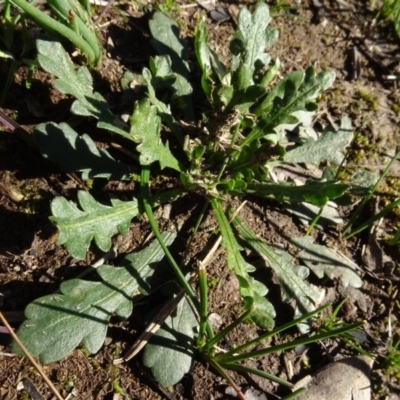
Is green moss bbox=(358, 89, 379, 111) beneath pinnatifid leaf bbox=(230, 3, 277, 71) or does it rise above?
beneath

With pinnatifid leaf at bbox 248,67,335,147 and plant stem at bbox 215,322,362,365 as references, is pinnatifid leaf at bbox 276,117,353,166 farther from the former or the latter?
plant stem at bbox 215,322,362,365

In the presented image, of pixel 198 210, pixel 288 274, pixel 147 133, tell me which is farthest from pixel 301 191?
pixel 147 133

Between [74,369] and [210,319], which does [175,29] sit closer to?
[210,319]

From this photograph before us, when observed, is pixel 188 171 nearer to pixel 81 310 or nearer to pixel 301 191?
pixel 301 191

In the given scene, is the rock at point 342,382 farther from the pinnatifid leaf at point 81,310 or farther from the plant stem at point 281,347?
the pinnatifid leaf at point 81,310

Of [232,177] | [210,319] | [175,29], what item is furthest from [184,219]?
[175,29]

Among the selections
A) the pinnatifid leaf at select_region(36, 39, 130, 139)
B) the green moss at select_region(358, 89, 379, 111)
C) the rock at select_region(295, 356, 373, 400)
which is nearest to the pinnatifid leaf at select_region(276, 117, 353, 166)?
the green moss at select_region(358, 89, 379, 111)
